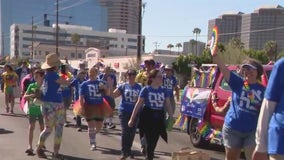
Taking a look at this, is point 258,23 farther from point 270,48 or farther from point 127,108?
point 127,108

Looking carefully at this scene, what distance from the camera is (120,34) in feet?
553

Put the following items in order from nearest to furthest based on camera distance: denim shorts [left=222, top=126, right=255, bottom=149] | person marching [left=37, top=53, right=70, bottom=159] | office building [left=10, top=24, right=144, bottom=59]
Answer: denim shorts [left=222, top=126, right=255, bottom=149], person marching [left=37, top=53, right=70, bottom=159], office building [left=10, top=24, right=144, bottom=59]

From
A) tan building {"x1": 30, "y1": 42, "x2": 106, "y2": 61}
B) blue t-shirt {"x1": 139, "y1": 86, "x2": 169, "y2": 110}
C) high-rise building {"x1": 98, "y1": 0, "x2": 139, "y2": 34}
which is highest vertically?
high-rise building {"x1": 98, "y1": 0, "x2": 139, "y2": 34}

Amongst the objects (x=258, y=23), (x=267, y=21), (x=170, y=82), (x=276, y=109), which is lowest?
(x=170, y=82)

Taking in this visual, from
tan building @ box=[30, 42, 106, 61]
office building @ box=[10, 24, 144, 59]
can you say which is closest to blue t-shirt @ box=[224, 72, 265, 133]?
tan building @ box=[30, 42, 106, 61]

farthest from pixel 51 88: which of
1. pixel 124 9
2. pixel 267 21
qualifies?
pixel 124 9

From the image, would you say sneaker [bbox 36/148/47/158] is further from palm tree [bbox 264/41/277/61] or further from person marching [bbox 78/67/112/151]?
palm tree [bbox 264/41/277/61]

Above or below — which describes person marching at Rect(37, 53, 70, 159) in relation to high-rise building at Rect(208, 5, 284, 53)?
below

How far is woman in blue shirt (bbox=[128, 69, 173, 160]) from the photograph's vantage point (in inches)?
265

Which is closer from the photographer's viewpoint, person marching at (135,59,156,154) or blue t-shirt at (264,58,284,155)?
blue t-shirt at (264,58,284,155)

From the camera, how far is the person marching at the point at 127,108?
7.86 meters

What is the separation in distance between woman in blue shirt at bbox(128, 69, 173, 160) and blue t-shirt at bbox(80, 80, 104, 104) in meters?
2.41

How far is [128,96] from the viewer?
7.96m

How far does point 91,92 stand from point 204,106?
225cm
